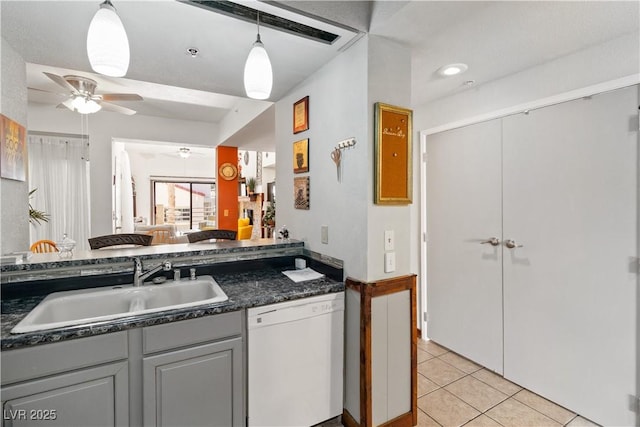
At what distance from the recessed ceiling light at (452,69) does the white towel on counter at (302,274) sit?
169cm

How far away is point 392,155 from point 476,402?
1822 mm

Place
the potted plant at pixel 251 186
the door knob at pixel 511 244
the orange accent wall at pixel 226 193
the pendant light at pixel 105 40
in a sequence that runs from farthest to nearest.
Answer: the potted plant at pixel 251 186
the orange accent wall at pixel 226 193
the door knob at pixel 511 244
the pendant light at pixel 105 40

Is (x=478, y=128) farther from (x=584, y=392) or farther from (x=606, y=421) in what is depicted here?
(x=606, y=421)

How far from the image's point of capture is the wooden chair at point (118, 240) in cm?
201

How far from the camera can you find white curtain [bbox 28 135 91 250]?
433 centimetres

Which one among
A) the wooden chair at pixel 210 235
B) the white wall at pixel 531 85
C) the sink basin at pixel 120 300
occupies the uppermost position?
the white wall at pixel 531 85

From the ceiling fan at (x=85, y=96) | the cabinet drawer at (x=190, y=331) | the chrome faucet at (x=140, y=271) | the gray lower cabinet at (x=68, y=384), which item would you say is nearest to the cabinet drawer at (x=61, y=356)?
the gray lower cabinet at (x=68, y=384)

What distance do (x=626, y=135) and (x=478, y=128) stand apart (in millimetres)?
920

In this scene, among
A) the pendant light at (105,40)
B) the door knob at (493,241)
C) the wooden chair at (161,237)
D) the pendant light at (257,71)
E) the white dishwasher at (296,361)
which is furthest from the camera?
the wooden chair at (161,237)

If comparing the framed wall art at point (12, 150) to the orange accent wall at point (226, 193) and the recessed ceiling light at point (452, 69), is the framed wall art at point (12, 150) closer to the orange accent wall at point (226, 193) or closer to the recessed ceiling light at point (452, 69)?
the recessed ceiling light at point (452, 69)

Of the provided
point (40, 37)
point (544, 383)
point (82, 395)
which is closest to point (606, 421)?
point (544, 383)

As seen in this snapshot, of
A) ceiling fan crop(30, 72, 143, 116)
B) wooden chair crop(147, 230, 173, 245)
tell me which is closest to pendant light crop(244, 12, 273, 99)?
ceiling fan crop(30, 72, 143, 116)

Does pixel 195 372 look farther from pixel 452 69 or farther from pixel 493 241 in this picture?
pixel 452 69

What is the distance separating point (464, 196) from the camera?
103 inches
